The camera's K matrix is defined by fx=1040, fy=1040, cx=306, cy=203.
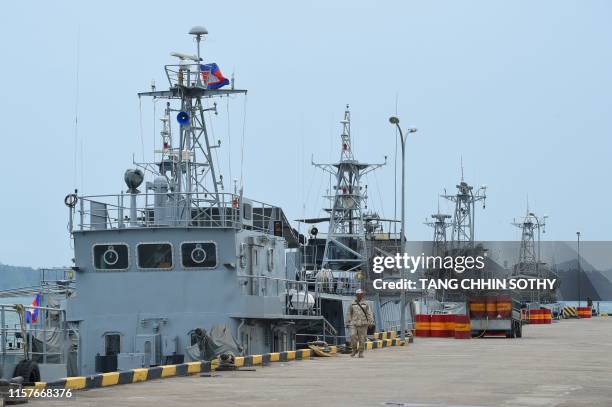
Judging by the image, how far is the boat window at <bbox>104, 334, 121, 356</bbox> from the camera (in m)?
29.5

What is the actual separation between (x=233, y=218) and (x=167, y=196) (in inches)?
96.1

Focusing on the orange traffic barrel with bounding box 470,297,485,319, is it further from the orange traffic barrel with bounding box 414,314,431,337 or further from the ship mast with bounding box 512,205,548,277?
the ship mast with bounding box 512,205,548,277

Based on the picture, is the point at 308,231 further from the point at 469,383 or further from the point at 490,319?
the point at 469,383

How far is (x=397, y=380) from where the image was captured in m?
A: 19.8

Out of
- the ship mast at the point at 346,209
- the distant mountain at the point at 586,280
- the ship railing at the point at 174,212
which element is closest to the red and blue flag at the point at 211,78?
the ship railing at the point at 174,212

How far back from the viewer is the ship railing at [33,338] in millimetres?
19672

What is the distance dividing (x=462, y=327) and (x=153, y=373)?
24712 millimetres

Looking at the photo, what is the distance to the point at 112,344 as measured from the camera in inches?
1166

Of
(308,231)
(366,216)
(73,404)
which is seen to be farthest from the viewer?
(366,216)

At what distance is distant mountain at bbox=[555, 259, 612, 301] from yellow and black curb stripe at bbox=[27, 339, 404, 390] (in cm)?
10364

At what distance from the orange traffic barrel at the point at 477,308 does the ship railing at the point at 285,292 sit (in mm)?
9460

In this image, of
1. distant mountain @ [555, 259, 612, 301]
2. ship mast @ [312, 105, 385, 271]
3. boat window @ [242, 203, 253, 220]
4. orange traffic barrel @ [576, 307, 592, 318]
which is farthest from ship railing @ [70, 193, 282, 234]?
distant mountain @ [555, 259, 612, 301]

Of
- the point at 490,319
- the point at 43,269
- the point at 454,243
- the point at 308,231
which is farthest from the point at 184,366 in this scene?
the point at 454,243

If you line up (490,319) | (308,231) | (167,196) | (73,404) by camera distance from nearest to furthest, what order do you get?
1. (73,404)
2. (167,196)
3. (490,319)
4. (308,231)
